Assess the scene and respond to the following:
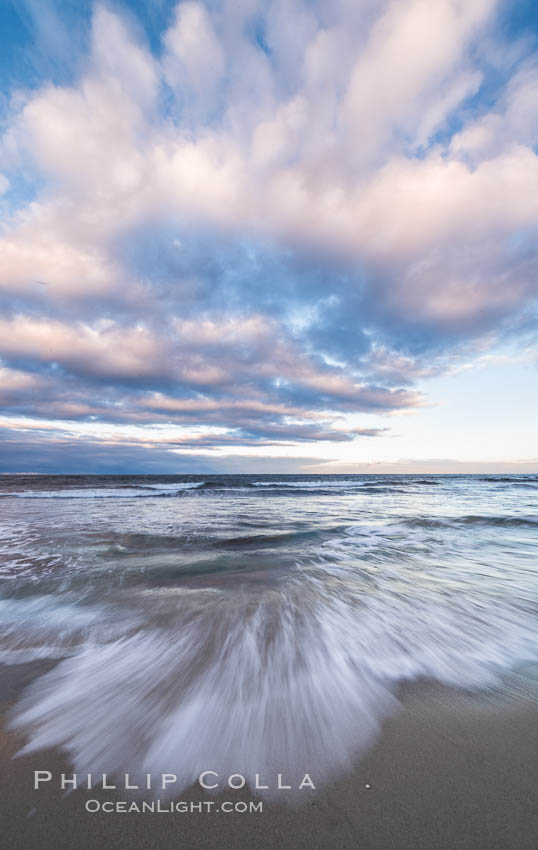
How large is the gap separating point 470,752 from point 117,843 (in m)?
1.52

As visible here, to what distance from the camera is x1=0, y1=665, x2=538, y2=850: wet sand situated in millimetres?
1232

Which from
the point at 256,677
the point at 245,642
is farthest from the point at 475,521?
the point at 256,677

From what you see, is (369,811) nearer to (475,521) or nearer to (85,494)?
(475,521)

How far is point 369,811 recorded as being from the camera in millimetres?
1327

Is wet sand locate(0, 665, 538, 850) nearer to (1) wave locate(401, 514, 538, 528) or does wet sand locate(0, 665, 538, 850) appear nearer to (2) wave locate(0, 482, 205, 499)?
(1) wave locate(401, 514, 538, 528)

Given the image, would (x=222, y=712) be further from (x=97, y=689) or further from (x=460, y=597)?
(x=460, y=597)

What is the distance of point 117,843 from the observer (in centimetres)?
124

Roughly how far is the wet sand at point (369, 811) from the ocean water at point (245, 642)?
142 mm

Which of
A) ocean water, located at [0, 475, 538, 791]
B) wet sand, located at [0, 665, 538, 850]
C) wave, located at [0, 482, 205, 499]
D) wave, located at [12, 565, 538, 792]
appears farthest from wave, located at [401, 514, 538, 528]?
wave, located at [0, 482, 205, 499]

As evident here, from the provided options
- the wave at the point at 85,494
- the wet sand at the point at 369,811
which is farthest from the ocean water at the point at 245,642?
the wave at the point at 85,494

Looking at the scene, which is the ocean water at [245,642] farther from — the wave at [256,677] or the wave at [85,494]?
the wave at [85,494]

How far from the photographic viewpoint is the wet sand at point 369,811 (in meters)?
1.23

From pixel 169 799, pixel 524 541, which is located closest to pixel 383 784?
pixel 169 799

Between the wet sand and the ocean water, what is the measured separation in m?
0.14
